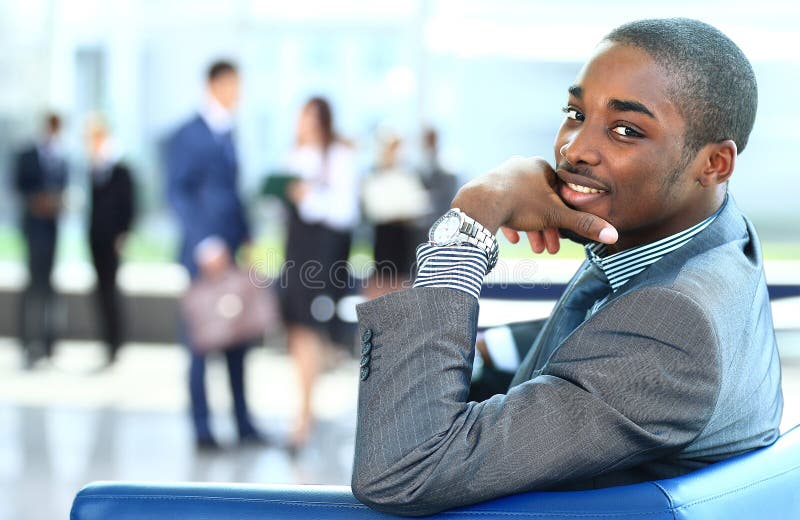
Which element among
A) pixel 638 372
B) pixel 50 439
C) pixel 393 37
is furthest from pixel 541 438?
pixel 393 37

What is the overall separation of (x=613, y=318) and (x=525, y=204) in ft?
0.79

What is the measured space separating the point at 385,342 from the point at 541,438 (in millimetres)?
233

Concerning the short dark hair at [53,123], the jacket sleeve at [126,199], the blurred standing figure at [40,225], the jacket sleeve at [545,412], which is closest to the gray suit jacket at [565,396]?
the jacket sleeve at [545,412]

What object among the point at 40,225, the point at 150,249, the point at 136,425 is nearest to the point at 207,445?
the point at 136,425

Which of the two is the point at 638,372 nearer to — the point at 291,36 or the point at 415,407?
the point at 415,407

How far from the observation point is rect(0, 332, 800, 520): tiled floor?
3986mm

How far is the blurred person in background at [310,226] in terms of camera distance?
453 centimetres

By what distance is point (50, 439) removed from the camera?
4.61 meters

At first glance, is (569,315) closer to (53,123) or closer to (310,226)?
(310,226)

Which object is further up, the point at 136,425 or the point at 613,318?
the point at 613,318

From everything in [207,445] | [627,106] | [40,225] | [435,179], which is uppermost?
[627,106]

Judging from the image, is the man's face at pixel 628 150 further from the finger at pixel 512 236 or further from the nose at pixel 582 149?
the finger at pixel 512 236

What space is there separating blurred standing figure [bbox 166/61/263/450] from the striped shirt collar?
3.06m

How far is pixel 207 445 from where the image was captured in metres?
4.42
